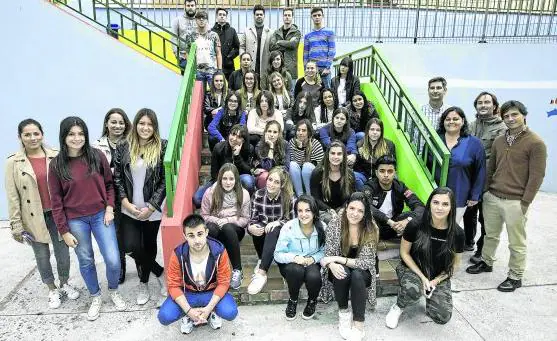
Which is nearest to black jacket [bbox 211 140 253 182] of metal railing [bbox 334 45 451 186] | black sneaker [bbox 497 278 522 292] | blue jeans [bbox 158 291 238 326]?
blue jeans [bbox 158 291 238 326]

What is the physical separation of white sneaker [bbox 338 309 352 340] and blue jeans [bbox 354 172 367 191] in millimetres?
1376

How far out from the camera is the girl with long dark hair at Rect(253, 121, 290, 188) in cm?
463

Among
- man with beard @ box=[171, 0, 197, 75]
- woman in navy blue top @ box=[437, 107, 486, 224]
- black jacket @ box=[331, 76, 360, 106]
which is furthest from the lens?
man with beard @ box=[171, 0, 197, 75]

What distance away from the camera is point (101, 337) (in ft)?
11.2

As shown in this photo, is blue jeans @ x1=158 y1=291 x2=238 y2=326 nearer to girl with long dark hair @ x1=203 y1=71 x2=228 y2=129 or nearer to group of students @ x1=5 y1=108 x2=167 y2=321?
group of students @ x1=5 y1=108 x2=167 y2=321

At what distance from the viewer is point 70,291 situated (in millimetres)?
3986

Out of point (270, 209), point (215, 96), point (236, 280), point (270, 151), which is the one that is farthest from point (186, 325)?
point (215, 96)

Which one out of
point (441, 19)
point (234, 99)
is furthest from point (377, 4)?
point (234, 99)

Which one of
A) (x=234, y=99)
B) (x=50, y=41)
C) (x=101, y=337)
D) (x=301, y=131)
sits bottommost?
(x=101, y=337)

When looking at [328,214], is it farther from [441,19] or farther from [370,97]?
[441,19]

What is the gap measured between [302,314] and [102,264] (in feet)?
8.05

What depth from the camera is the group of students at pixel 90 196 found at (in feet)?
11.3

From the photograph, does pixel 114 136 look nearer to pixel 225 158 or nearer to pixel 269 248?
pixel 225 158

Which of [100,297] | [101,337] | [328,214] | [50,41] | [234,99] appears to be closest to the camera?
[101,337]
